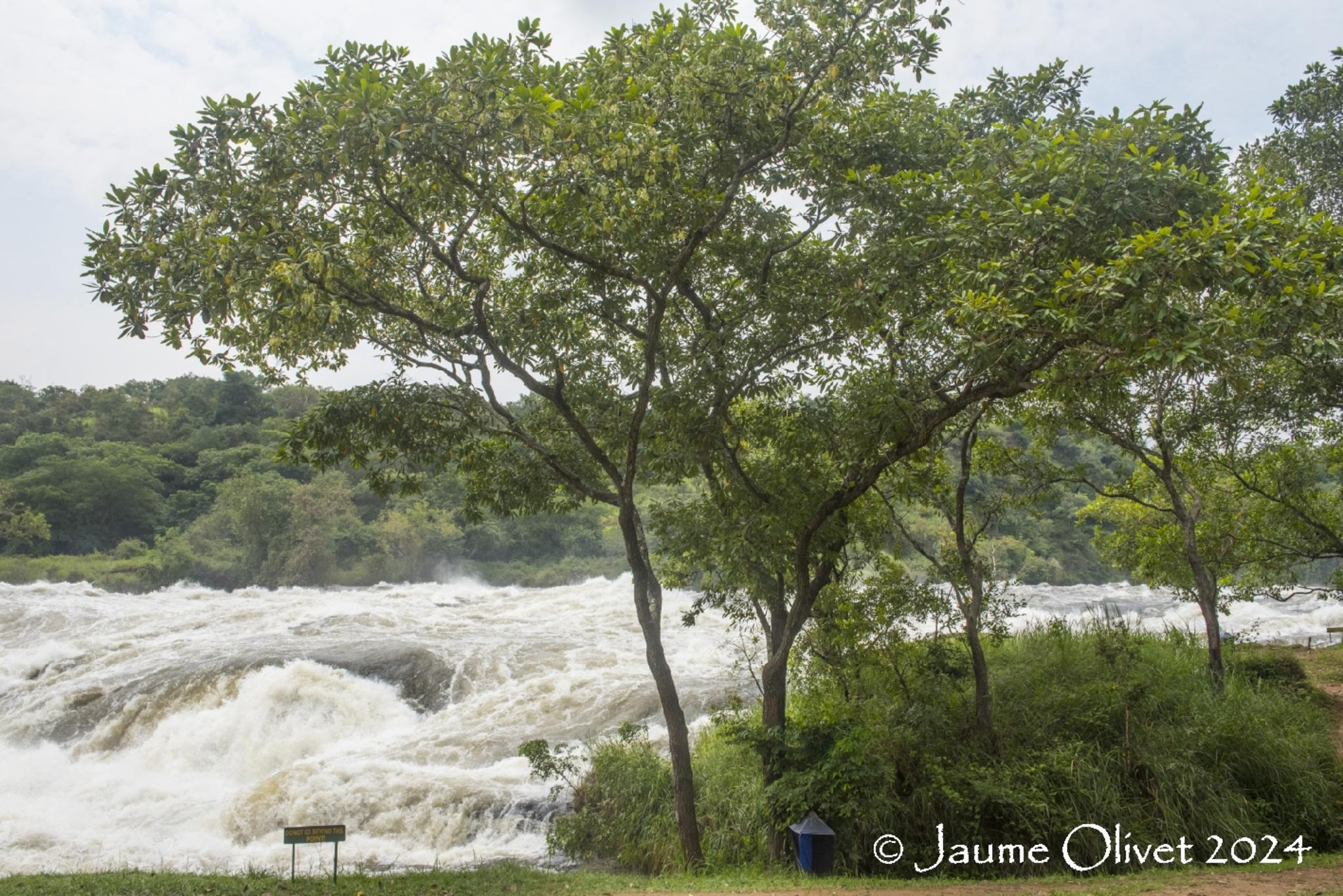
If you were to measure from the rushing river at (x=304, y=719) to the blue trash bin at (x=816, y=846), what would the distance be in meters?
3.41

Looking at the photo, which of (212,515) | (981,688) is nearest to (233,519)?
(212,515)

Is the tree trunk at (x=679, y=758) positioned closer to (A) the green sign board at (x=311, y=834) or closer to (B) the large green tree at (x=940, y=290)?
(B) the large green tree at (x=940, y=290)

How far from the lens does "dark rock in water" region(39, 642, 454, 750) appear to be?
12508 mm

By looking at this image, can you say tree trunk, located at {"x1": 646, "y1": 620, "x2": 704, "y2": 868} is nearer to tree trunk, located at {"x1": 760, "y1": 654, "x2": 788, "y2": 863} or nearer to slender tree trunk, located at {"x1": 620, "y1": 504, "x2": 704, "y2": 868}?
slender tree trunk, located at {"x1": 620, "y1": 504, "x2": 704, "y2": 868}

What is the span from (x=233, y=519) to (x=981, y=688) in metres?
32.6

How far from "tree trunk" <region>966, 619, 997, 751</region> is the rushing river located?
439 cm

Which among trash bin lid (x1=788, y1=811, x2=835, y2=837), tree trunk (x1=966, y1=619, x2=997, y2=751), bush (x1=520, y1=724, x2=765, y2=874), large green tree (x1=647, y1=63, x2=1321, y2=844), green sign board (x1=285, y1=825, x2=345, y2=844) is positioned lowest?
bush (x1=520, y1=724, x2=765, y2=874)

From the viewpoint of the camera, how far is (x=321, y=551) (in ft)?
115

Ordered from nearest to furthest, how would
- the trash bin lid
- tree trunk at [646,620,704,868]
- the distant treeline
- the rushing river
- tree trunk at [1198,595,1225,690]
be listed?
1. the trash bin lid
2. tree trunk at [646,620,704,868]
3. tree trunk at [1198,595,1225,690]
4. the rushing river
5. the distant treeline

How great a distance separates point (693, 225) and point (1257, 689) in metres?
7.47

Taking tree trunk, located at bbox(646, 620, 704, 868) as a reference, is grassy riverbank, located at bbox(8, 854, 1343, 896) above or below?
below

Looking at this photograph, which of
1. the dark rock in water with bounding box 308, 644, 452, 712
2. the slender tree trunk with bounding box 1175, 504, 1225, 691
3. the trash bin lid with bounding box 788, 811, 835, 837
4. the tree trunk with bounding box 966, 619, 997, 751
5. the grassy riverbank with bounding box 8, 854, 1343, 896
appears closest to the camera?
the grassy riverbank with bounding box 8, 854, 1343, 896

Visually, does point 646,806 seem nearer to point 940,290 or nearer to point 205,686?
point 940,290

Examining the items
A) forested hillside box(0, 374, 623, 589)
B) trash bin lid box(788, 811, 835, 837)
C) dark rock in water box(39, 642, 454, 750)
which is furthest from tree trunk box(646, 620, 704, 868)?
forested hillside box(0, 374, 623, 589)
